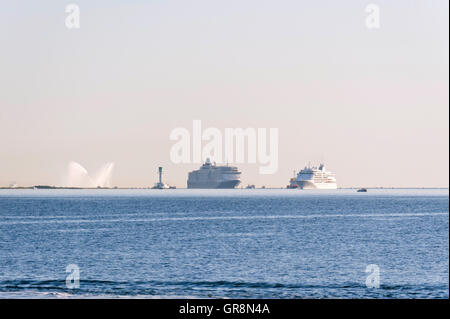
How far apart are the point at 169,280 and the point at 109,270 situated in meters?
6.95

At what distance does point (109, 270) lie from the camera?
50.2 meters

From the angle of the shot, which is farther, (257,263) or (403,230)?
(403,230)

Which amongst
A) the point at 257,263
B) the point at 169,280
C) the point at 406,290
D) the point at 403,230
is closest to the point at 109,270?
the point at 169,280

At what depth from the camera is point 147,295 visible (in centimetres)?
3806

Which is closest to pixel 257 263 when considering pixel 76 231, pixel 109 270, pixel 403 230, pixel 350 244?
pixel 109 270

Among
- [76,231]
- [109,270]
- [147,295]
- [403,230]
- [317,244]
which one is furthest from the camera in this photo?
[403,230]
